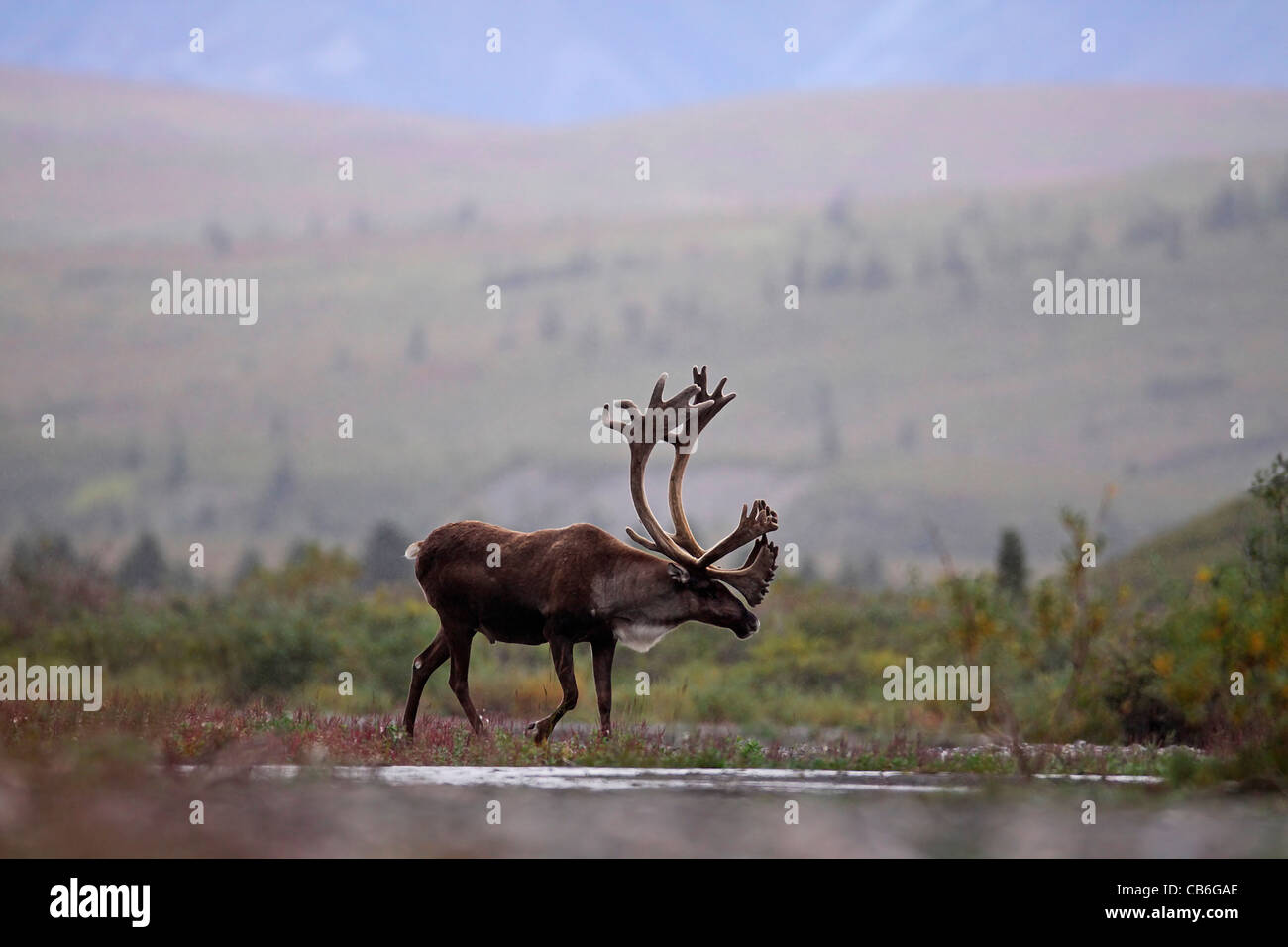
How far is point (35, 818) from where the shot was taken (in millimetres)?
7715

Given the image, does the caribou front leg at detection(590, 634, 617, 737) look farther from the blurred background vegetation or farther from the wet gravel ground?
the wet gravel ground

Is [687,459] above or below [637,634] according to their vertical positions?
above

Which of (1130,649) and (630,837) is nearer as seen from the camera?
(630,837)

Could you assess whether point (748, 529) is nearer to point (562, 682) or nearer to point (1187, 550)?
point (562, 682)

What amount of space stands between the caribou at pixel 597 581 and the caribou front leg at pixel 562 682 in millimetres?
13

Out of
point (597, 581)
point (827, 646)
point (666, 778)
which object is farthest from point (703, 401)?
point (827, 646)

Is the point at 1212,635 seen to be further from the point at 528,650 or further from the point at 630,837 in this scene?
the point at 528,650

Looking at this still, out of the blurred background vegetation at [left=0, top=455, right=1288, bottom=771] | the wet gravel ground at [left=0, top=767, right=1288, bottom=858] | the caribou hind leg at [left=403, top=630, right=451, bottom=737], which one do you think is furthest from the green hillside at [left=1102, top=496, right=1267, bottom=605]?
the wet gravel ground at [left=0, top=767, right=1288, bottom=858]

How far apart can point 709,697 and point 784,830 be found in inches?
698

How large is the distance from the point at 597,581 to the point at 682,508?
118 centimetres

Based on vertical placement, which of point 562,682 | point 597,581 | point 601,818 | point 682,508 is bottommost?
point 601,818

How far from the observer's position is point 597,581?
14.1 m

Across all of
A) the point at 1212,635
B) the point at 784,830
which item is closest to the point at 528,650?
the point at 1212,635

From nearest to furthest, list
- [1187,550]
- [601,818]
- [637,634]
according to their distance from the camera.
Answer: [601,818], [637,634], [1187,550]
